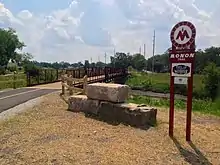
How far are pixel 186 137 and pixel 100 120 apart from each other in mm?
2664

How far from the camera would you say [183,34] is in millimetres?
8297

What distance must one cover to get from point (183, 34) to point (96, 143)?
328 centimetres

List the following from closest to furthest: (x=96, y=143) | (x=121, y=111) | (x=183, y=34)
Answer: (x=96, y=143), (x=183, y=34), (x=121, y=111)

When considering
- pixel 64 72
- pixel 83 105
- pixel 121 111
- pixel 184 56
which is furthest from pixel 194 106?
pixel 64 72

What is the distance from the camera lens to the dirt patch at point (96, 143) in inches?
257

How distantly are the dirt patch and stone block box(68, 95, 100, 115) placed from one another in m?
0.43

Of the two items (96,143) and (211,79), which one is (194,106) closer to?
(96,143)

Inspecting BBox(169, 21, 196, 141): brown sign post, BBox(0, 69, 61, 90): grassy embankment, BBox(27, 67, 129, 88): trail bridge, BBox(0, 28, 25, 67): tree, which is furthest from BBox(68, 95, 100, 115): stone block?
BBox(0, 28, 25, 67): tree

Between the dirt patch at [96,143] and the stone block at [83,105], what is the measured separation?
1.41ft

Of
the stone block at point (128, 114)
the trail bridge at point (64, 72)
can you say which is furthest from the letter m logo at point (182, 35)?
the trail bridge at point (64, 72)

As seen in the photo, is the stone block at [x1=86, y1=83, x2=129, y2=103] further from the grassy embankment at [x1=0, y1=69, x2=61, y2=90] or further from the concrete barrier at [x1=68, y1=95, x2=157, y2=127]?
the grassy embankment at [x1=0, y1=69, x2=61, y2=90]

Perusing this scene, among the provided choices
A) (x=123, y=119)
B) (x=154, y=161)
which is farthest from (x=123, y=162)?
(x=123, y=119)

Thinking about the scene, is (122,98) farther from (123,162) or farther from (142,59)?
(142,59)

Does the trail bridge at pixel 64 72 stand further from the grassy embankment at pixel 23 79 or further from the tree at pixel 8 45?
the tree at pixel 8 45
